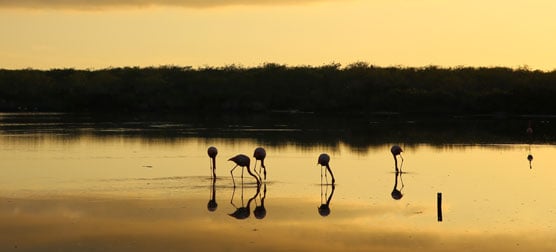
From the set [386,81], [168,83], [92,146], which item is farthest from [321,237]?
[168,83]

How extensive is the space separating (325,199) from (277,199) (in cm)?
81

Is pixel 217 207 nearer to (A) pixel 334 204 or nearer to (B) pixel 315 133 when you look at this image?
(A) pixel 334 204

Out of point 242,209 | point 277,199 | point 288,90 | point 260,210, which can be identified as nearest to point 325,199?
point 277,199

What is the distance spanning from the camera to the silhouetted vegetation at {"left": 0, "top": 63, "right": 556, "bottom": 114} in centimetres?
6331

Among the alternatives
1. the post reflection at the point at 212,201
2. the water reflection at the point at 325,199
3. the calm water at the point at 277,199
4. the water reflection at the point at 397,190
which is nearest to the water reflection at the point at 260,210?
the calm water at the point at 277,199

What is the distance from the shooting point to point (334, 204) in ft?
49.5

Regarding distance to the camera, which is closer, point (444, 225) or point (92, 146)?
point (444, 225)

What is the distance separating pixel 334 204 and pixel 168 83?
72.8m

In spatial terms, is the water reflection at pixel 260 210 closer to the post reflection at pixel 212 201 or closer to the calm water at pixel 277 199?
the calm water at pixel 277 199

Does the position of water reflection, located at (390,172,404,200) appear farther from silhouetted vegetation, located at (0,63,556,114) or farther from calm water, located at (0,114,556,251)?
silhouetted vegetation, located at (0,63,556,114)

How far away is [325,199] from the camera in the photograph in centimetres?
Result: 1570

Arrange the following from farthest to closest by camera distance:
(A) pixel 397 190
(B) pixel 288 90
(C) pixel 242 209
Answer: (B) pixel 288 90
(A) pixel 397 190
(C) pixel 242 209

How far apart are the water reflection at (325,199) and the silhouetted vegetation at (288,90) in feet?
136

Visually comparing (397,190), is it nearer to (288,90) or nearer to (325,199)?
(325,199)
